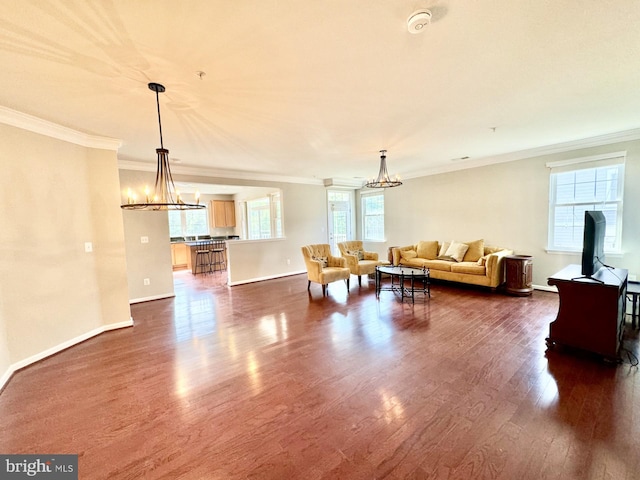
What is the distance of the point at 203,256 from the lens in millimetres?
8234

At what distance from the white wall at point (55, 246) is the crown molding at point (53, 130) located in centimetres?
6

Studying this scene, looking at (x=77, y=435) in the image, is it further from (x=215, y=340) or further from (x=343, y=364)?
(x=343, y=364)

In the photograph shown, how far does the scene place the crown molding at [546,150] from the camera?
4145 millimetres

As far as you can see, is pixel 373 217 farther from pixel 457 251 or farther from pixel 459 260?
pixel 459 260

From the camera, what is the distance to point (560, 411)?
198cm

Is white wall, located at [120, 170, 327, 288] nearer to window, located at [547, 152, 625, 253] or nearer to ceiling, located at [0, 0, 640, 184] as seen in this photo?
ceiling, located at [0, 0, 640, 184]

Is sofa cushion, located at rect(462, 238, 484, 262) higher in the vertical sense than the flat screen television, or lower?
lower

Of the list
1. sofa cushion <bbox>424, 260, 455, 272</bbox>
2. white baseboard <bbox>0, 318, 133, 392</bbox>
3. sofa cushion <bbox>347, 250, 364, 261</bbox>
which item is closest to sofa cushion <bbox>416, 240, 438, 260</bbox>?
sofa cushion <bbox>424, 260, 455, 272</bbox>

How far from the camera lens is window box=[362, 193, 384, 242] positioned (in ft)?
26.3

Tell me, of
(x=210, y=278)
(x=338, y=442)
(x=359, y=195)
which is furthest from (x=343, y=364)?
(x=359, y=195)

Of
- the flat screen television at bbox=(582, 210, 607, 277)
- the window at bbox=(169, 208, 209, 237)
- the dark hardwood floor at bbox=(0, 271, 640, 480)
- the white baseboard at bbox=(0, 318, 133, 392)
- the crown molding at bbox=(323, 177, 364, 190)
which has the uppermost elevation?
the crown molding at bbox=(323, 177, 364, 190)

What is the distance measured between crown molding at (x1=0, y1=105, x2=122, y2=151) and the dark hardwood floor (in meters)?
2.51

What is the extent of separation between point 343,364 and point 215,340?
5.46 feet

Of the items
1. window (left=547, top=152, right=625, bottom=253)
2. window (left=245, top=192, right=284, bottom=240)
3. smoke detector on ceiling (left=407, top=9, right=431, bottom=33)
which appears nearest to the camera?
smoke detector on ceiling (left=407, top=9, right=431, bottom=33)
